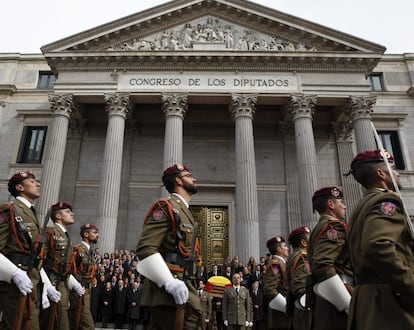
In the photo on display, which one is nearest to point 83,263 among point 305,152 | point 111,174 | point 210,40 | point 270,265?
point 270,265

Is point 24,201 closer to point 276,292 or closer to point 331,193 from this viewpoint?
point 331,193

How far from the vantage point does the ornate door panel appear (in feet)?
74.9

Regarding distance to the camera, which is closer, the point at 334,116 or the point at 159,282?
the point at 159,282

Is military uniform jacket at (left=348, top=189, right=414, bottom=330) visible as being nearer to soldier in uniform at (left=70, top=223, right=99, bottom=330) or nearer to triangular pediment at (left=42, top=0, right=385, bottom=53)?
soldier in uniform at (left=70, top=223, right=99, bottom=330)

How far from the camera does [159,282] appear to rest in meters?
3.69

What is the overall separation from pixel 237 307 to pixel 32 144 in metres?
19.4

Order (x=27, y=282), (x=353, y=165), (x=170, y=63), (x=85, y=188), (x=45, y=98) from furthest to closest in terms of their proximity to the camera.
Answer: (x=45, y=98)
(x=85, y=188)
(x=170, y=63)
(x=27, y=282)
(x=353, y=165)

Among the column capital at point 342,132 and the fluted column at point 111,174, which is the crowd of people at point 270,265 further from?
the column capital at point 342,132

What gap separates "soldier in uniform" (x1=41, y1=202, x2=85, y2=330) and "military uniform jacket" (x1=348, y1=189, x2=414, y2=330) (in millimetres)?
4995

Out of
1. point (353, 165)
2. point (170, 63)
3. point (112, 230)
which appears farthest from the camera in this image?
point (170, 63)

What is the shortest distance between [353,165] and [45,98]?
26425mm

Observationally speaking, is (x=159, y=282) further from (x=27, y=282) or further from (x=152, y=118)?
(x=152, y=118)

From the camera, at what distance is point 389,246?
2770 millimetres

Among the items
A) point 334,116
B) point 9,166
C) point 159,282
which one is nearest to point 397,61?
point 334,116
